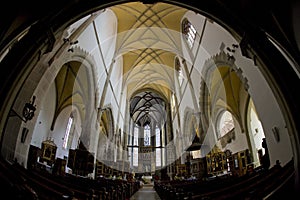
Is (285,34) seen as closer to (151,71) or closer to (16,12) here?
(16,12)

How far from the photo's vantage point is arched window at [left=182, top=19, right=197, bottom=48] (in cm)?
1241

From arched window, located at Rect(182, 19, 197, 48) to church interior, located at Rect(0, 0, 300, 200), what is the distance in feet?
0.41

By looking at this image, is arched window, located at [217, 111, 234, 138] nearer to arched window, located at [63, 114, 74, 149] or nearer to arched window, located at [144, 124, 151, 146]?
arched window, located at [63, 114, 74, 149]

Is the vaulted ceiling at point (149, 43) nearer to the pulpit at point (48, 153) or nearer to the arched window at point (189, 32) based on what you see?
the arched window at point (189, 32)

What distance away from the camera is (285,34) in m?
4.84

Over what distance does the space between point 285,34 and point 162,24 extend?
10.3 meters

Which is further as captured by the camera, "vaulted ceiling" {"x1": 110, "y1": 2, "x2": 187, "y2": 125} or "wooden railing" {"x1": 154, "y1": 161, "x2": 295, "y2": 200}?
"vaulted ceiling" {"x1": 110, "y1": 2, "x2": 187, "y2": 125}

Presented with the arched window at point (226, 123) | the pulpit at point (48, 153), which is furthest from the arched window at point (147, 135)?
the pulpit at point (48, 153)

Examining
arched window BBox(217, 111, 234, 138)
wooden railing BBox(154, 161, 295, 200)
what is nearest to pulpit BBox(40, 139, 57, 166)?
wooden railing BBox(154, 161, 295, 200)

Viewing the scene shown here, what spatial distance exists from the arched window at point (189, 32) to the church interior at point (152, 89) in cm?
13

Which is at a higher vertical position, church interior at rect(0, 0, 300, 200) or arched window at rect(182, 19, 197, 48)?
arched window at rect(182, 19, 197, 48)

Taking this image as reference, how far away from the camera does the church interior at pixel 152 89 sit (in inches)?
175

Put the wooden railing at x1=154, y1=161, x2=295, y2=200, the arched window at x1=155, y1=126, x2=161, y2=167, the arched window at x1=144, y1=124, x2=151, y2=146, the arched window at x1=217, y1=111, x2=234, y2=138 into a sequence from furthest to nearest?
the arched window at x1=144, y1=124, x2=151, y2=146, the arched window at x1=155, y1=126, x2=161, y2=167, the arched window at x1=217, y1=111, x2=234, y2=138, the wooden railing at x1=154, y1=161, x2=295, y2=200

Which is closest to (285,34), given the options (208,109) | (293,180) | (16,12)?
(293,180)
